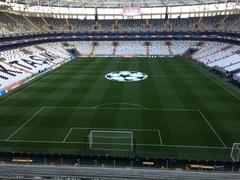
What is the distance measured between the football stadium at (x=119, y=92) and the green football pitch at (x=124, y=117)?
0.12m

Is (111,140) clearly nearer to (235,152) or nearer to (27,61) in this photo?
(235,152)

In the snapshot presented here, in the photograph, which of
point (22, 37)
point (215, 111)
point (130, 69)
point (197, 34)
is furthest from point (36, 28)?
point (215, 111)

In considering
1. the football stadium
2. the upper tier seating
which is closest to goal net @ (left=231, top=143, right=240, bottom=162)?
the football stadium

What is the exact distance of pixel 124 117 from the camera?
2923cm

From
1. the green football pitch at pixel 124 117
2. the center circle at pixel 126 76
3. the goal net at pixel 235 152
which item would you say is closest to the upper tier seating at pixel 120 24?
the center circle at pixel 126 76

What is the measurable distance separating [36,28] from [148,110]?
6141 cm

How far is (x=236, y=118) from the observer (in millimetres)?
28516

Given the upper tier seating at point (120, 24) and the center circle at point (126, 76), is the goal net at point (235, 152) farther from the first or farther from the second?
the upper tier seating at point (120, 24)

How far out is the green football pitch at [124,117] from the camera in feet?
75.7

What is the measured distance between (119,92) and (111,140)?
15.2 metres

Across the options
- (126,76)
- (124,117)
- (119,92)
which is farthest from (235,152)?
(126,76)

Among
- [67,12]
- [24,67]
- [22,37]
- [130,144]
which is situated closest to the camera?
[130,144]

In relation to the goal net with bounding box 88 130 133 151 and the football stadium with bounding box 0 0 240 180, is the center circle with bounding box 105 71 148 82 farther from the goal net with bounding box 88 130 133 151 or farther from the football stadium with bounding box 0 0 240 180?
the goal net with bounding box 88 130 133 151

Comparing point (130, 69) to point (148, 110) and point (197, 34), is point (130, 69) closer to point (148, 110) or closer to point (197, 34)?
point (148, 110)
